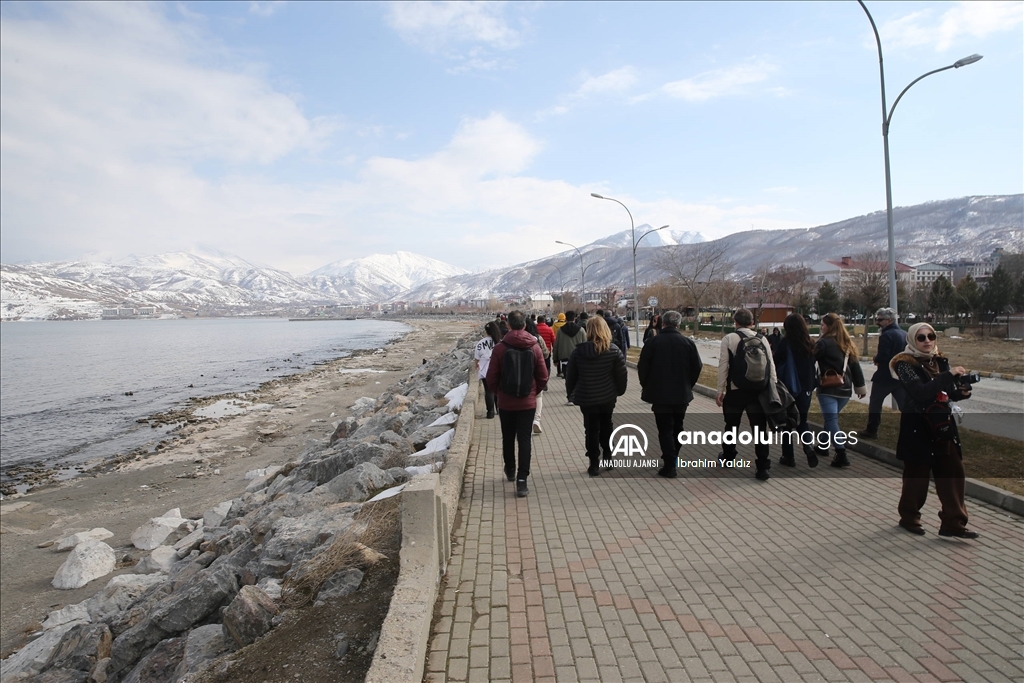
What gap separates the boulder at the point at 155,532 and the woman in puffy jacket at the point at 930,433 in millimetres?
11122

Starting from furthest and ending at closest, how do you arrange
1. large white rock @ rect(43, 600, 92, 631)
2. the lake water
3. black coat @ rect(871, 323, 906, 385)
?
the lake water < large white rock @ rect(43, 600, 92, 631) < black coat @ rect(871, 323, 906, 385)

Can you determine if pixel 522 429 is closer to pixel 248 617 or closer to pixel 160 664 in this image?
pixel 248 617

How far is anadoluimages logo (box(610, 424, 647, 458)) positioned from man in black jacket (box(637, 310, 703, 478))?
1.12 m

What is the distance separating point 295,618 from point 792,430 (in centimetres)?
563

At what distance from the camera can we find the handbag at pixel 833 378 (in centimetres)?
716

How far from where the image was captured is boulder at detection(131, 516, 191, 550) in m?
10.6

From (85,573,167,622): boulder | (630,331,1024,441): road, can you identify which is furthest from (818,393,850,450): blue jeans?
(85,573,167,622): boulder

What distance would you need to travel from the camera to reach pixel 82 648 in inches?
249

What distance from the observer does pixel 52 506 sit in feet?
46.4

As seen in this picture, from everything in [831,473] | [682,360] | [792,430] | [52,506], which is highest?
[682,360]

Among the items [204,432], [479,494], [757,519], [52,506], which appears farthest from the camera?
[204,432]

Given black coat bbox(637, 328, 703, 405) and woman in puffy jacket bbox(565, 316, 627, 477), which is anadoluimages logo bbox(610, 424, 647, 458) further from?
black coat bbox(637, 328, 703, 405)

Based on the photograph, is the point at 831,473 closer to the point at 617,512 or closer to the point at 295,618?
the point at 617,512

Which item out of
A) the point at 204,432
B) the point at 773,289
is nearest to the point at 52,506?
the point at 204,432
